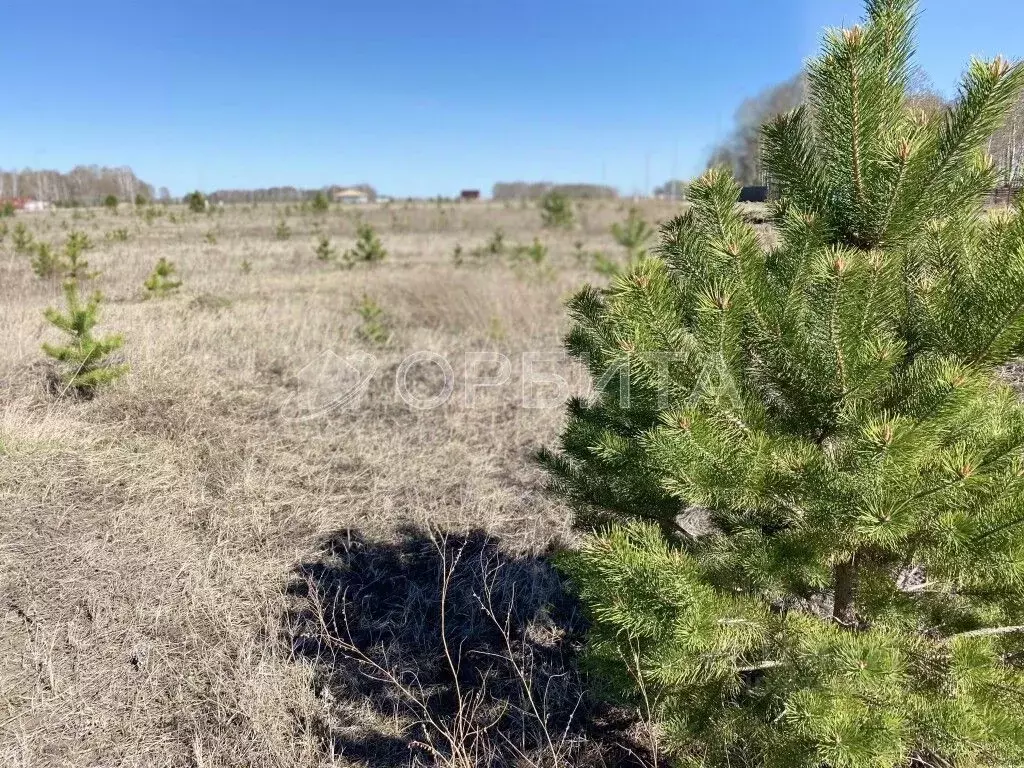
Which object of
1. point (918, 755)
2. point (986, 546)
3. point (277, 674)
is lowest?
point (277, 674)

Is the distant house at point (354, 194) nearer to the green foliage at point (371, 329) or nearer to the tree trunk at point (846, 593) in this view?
the green foliage at point (371, 329)

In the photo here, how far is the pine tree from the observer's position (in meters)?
1.35

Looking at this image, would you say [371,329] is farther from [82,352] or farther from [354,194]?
[354,194]

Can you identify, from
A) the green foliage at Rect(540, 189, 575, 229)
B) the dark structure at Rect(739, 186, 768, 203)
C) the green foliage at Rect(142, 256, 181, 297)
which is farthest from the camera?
the green foliage at Rect(540, 189, 575, 229)

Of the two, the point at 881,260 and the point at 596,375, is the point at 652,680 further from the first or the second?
the point at 881,260

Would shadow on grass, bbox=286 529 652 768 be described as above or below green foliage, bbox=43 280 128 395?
below

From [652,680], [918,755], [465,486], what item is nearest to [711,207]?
[652,680]

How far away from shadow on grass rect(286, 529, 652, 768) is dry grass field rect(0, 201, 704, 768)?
24 mm

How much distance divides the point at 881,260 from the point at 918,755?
1.59 m

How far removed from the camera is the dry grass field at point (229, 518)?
8.86 ft

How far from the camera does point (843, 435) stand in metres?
1.60

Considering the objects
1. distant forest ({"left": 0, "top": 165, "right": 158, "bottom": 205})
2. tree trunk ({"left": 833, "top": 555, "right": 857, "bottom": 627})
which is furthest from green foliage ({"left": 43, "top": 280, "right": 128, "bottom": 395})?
distant forest ({"left": 0, "top": 165, "right": 158, "bottom": 205})

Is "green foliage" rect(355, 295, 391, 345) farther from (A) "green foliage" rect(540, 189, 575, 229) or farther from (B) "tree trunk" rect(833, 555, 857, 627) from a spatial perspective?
(A) "green foliage" rect(540, 189, 575, 229)

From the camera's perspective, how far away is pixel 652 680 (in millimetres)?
1778
